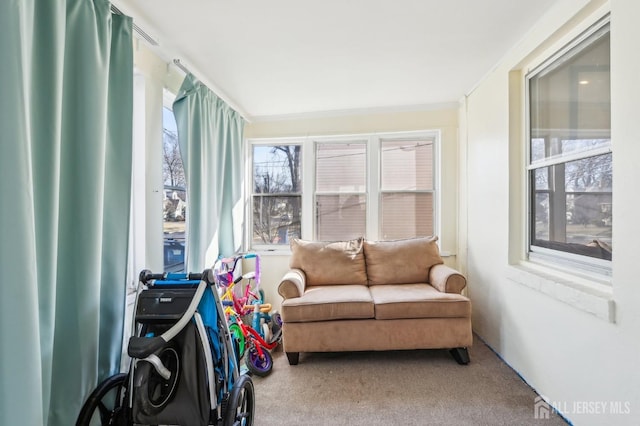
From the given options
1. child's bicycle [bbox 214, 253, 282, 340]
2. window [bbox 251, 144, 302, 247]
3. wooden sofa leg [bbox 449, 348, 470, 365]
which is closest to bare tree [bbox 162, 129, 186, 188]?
child's bicycle [bbox 214, 253, 282, 340]

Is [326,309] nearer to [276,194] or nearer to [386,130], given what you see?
[276,194]

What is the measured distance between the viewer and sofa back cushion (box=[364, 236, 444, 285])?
2.93 meters

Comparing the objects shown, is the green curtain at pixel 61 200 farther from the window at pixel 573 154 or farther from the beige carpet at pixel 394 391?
the window at pixel 573 154

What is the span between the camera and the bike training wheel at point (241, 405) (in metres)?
1.33

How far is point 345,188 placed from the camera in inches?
141

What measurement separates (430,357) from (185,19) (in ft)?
9.92

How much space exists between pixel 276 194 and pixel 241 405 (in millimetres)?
2498

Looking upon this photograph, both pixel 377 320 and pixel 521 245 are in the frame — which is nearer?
pixel 521 245

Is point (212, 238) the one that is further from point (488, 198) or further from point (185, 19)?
point (488, 198)

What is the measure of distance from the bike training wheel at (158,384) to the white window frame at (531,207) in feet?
7.25

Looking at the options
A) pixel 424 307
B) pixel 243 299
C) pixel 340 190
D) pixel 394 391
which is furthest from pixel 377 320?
pixel 340 190

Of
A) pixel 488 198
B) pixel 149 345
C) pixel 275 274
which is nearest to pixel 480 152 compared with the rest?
pixel 488 198

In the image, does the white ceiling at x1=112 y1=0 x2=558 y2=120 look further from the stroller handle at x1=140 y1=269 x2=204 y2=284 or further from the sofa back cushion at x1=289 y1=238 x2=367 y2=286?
the sofa back cushion at x1=289 y1=238 x2=367 y2=286

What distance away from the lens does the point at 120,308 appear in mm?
1564
